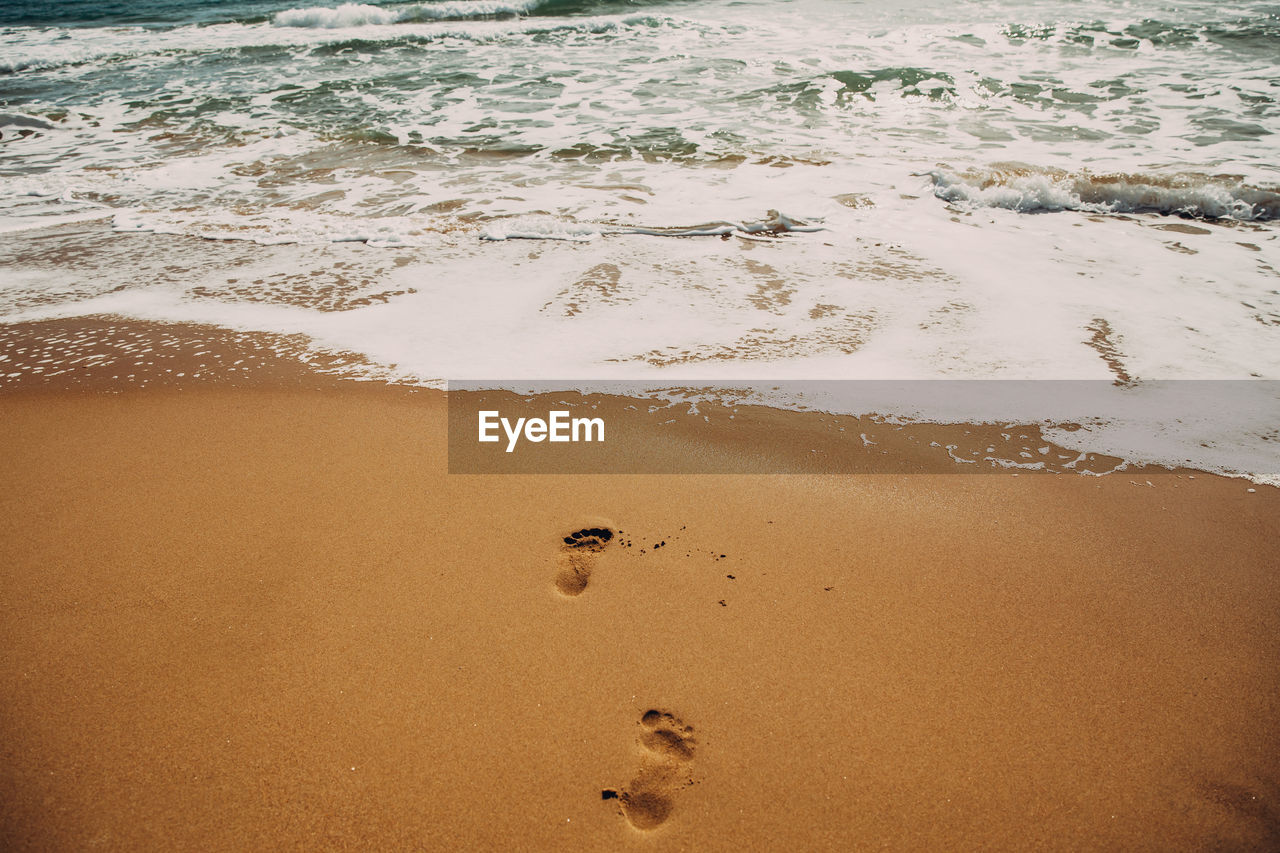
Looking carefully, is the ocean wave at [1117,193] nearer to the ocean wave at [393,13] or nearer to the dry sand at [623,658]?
the dry sand at [623,658]

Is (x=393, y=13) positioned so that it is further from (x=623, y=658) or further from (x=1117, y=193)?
(x=623, y=658)

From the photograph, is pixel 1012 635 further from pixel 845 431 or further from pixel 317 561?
pixel 317 561

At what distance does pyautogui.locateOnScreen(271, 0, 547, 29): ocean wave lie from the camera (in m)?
13.8

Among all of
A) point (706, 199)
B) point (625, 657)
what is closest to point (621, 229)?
point (706, 199)

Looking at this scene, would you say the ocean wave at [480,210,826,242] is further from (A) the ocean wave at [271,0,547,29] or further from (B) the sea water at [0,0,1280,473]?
(A) the ocean wave at [271,0,547,29]

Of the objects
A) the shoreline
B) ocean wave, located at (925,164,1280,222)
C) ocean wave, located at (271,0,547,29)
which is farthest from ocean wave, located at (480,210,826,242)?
ocean wave, located at (271,0,547,29)

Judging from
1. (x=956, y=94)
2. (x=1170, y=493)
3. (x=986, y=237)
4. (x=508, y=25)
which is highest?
(x=508, y=25)

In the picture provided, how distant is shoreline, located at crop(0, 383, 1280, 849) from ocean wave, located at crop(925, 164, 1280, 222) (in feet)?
11.2

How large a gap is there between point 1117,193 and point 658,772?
5.61 meters

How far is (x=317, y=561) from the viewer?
198cm

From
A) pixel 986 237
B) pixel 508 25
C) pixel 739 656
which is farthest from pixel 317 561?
pixel 508 25

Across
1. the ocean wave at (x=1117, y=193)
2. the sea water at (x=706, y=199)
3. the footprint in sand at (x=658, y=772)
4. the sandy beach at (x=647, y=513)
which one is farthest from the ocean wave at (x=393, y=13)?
the footprint in sand at (x=658, y=772)

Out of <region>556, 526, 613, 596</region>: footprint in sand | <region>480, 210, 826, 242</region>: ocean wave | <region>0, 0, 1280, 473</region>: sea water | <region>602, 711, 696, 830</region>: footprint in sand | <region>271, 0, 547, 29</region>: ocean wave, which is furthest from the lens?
<region>271, 0, 547, 29</region>: ocean wave

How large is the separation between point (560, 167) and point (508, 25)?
362 inches
